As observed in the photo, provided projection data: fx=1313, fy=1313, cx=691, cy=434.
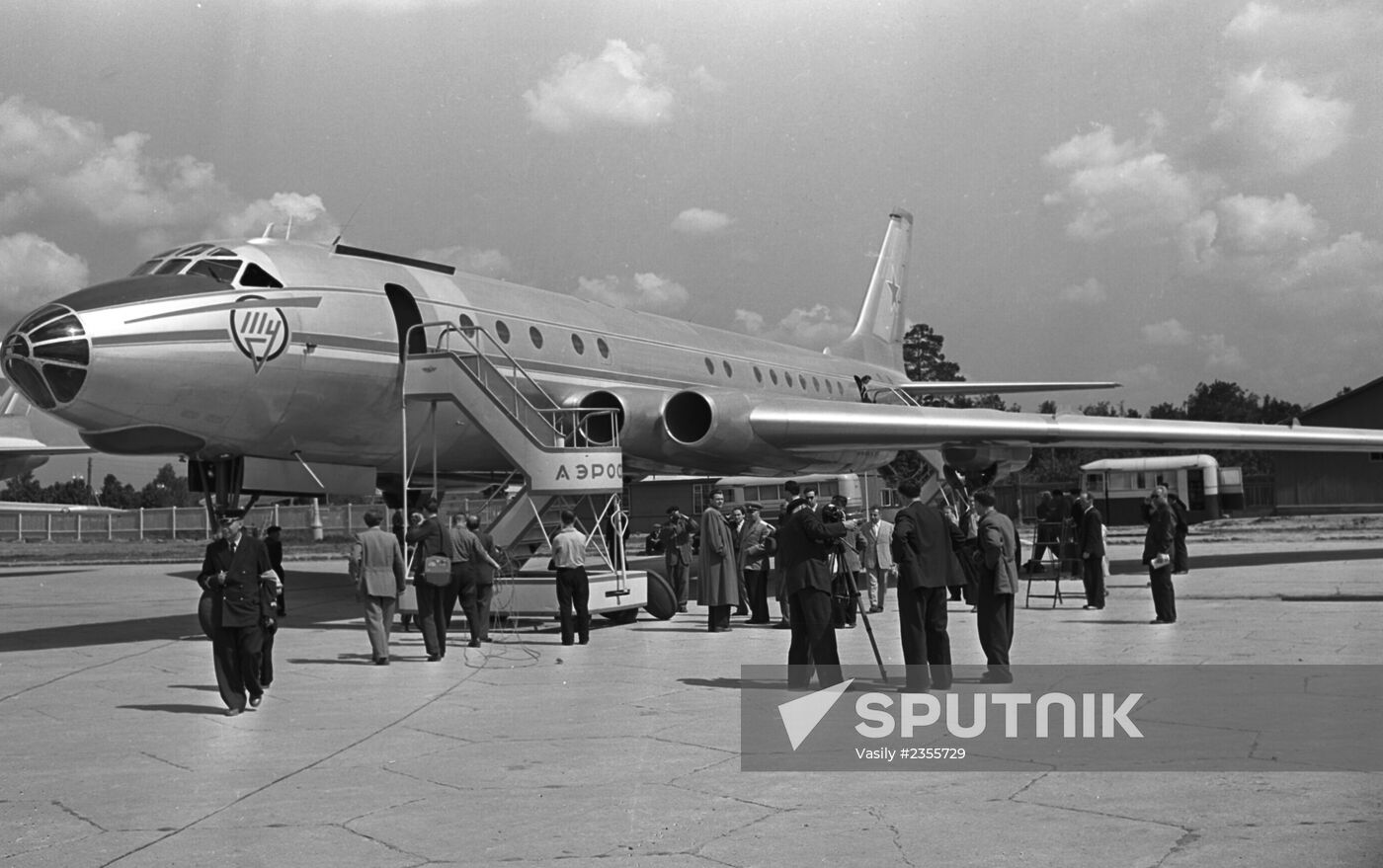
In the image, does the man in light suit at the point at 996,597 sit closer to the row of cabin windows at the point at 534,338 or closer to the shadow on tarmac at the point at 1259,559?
the row of cabin windows at the point at 534,338

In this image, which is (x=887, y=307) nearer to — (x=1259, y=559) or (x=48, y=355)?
(x=1259, y=559)

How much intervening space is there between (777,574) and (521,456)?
521 centimetres

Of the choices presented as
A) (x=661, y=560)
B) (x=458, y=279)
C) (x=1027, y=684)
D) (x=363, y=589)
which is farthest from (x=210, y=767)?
(x=661, y=560)

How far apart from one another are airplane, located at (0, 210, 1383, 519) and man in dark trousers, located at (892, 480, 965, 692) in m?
6.18

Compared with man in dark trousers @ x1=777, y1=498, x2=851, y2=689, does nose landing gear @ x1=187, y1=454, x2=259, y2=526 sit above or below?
above

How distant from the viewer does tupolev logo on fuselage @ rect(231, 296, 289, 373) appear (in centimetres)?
1353

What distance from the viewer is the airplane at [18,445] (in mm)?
36906

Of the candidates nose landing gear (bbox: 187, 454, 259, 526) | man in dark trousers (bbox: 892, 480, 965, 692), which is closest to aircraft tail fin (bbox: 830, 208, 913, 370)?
nose landing gear (bbox: 187, 454, 259, 526)

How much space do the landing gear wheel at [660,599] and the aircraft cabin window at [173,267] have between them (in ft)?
21.2

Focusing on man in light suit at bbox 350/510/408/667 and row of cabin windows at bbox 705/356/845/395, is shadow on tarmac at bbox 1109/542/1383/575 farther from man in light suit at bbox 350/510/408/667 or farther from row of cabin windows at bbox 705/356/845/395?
man in light suit at bbox 350/510/408/667

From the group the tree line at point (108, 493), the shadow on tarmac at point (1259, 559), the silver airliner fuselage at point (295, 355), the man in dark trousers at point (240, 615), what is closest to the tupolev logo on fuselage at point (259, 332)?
the silver airliner fuselage at point (295, 355)

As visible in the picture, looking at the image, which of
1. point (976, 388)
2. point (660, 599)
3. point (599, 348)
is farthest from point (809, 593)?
point (976, 388)

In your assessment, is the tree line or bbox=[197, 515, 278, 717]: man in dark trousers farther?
the tree line

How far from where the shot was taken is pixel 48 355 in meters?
12.0
